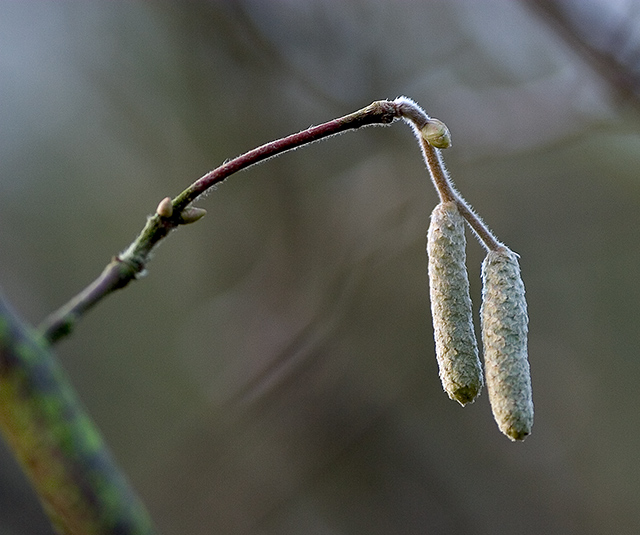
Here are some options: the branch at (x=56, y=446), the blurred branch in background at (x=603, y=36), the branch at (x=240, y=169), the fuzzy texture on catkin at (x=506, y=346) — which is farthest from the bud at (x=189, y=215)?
the blurred branch in background at (x=603, y=36)

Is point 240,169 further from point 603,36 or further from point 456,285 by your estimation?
point 603,36

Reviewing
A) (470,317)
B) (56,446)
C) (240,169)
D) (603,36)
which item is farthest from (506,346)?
(603,36)

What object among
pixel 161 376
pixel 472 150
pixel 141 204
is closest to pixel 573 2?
pixel 472 150

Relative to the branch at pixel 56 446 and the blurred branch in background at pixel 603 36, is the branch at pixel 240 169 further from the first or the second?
the blurred branch in background at pixel 603 36

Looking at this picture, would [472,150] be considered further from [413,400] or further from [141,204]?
[141,204]

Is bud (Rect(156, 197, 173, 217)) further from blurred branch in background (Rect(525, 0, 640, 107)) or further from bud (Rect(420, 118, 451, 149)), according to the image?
blurred branch in background (Rect(525, 0, 640, 107))

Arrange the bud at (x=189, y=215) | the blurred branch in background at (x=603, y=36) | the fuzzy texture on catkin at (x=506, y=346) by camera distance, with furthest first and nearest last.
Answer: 1. the blurred branch in background at (x=603, y=36)
2. the bud at (x=189, y=215)
3. the fuzzy texture on catkin at (x=506, y=346)

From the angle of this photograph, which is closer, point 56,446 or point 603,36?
point 56,446
